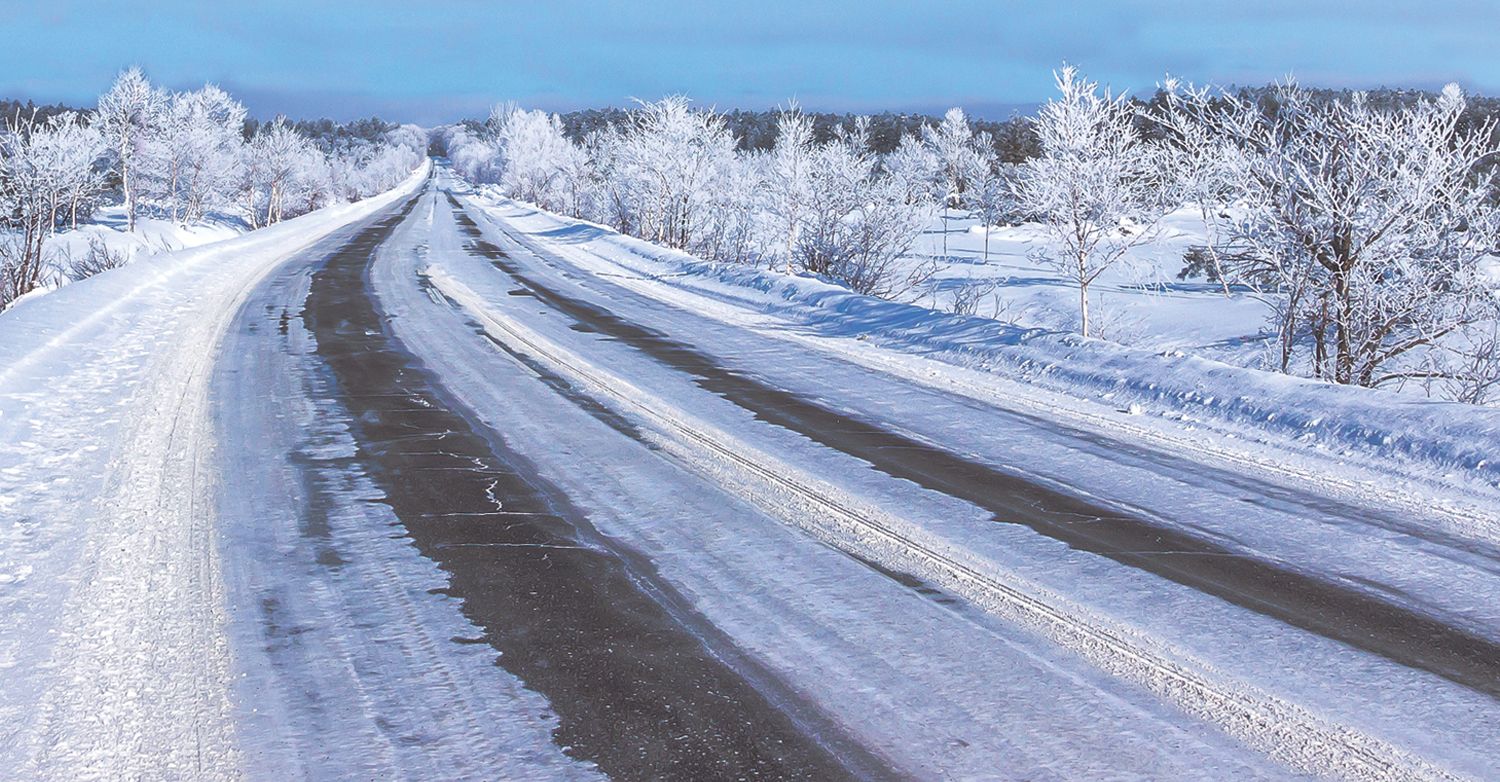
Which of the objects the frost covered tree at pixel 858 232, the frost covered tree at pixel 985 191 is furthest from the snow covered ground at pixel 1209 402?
the frost covered tree at pixel 985 191

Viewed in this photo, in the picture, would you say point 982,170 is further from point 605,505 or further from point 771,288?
point 605,505

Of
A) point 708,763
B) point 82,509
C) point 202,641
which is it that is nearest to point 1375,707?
point 708,763

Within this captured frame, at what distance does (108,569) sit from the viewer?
4.48 meters

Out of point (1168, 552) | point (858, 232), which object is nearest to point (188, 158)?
point (858, 232)

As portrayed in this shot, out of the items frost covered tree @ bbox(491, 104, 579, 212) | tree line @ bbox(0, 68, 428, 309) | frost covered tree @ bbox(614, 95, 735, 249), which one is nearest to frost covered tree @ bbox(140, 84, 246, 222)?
tree line @ bbox(0, 68, 428, 309)

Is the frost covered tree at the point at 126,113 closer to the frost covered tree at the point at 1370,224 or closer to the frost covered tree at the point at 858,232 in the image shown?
the frost covered tree at the point at 858,232

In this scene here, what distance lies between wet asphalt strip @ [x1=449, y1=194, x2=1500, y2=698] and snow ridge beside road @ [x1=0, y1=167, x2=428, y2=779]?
3716 millimetres

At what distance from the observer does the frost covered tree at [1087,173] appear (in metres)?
13.9

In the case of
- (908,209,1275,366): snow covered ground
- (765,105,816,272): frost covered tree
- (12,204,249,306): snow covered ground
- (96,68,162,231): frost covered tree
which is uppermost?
(96,68,162,231): frost covered tree

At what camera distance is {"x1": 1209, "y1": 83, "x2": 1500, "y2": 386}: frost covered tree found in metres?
9.44

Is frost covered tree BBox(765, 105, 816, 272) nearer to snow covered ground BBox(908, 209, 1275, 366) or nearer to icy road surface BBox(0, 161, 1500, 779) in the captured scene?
snow covered ground BBox(908, 209, 1275, 366)

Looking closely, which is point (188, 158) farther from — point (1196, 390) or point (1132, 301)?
point (1196, 390)

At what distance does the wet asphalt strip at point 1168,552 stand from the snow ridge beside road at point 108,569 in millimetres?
3716

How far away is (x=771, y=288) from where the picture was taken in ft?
57.4
